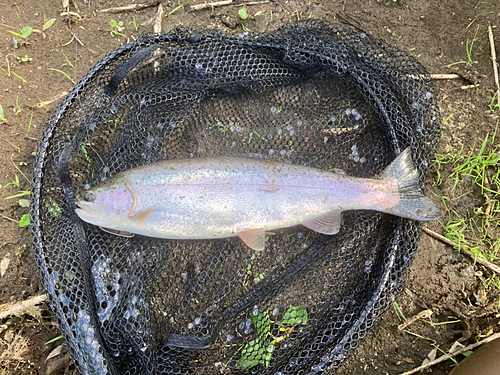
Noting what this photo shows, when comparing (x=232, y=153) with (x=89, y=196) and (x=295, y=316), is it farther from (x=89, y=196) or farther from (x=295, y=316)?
(x=295, y=316)

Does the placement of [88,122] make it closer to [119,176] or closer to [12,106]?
[119,176]

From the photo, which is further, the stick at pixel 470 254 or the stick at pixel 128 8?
the stick at pixel 128 8

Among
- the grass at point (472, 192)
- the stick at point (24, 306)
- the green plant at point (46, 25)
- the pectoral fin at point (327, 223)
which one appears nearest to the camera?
the pectoral fin at point (327, 223)

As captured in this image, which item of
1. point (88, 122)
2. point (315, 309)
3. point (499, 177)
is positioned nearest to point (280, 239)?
point (315, 309)

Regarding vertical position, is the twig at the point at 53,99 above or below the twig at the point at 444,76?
below

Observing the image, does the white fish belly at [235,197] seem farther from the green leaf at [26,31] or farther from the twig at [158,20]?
the green leaf at [26,31]

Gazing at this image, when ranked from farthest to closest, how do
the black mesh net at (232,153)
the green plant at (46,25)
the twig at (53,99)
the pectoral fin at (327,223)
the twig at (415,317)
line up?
1. the green plant at (46,25)
2. the twig at (53,99)
3. the twig at (415,317)
4. the pectoral fin at (327,223)
5. the black mesh net at (232,153)

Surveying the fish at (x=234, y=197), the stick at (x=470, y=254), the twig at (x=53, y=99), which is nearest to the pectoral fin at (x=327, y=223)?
the fish at (x=234, y=197)

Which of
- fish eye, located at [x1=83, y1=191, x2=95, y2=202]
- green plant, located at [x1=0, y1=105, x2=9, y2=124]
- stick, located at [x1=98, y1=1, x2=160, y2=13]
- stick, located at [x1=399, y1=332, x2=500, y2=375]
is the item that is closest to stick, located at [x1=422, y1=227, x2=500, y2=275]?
stick, located at [x1=399, y1=332, x2=500, y2=375]
